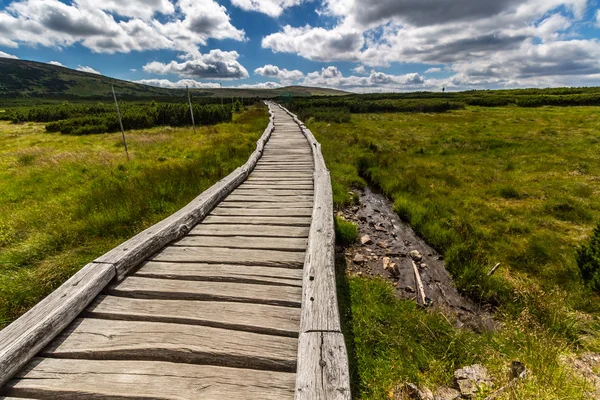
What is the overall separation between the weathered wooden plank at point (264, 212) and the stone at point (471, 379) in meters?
2.91

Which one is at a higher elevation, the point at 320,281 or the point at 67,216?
the point at 320,281

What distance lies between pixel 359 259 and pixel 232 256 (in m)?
2.82

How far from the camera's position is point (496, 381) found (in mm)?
2609

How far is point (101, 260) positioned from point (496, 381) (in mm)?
4259

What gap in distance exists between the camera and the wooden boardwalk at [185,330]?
1885 millimetres

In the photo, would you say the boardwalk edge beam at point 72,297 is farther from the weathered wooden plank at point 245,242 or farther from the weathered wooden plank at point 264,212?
the weathered wooden plank at point 264,212

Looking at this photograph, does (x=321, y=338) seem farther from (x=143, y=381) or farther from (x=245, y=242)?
(x=245, y=242)

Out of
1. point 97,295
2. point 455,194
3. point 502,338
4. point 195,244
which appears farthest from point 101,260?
point 455,194

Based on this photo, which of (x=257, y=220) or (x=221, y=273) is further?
(x=257, y=220)

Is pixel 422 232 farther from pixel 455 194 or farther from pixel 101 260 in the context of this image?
pixel 101 260

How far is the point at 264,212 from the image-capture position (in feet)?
16.4

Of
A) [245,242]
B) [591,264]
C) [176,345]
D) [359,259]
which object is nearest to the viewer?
[176,345]

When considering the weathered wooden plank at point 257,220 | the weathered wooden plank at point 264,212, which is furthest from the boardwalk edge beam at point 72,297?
the weathered wooden plank at point 264,212

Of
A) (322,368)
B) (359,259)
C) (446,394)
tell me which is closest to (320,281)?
(322,368)
